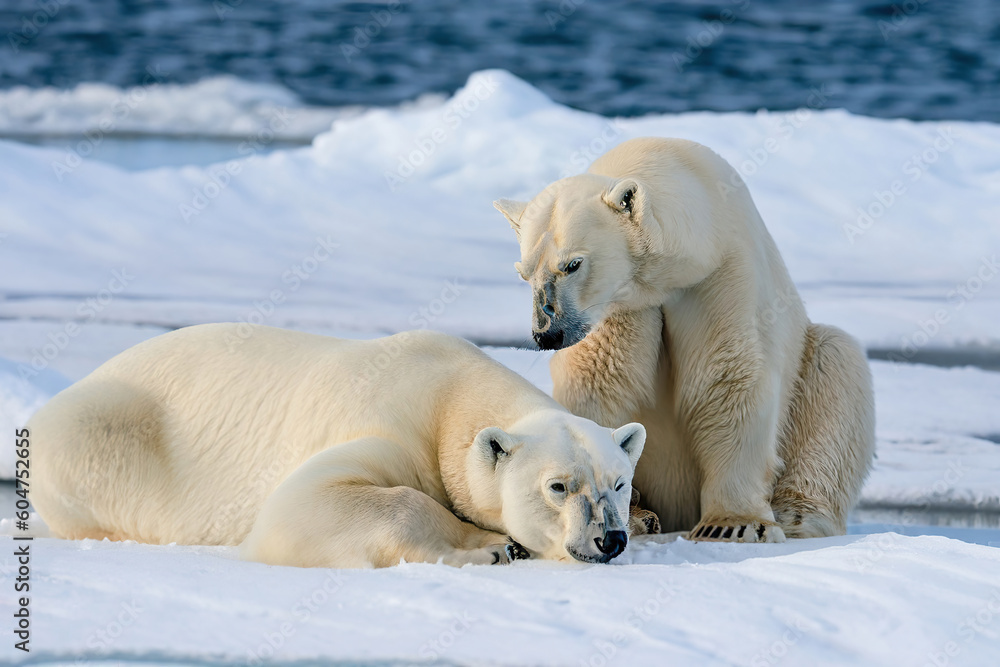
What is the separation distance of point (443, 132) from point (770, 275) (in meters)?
7.99

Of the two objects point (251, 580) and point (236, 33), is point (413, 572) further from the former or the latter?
point (236, 33)

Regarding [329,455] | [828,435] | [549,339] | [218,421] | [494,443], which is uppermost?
[549,339]

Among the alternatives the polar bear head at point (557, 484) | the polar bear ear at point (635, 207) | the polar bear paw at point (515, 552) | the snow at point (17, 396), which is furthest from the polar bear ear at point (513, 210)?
the snow at point (17, 396)

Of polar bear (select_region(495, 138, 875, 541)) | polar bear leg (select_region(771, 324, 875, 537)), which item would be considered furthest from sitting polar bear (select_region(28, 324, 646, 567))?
polar bear leg (select_region(771, 324, 875, 537))

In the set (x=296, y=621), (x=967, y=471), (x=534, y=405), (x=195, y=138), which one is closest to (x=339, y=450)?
(x=534, y=405)

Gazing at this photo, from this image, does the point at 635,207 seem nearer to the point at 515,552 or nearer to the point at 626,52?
the point at 515,552

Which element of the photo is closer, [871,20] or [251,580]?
[251,580]

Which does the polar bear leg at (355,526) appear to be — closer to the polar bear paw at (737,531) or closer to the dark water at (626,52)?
the polar bear paw at (737,531)

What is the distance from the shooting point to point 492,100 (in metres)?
11.9

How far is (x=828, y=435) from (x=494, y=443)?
1.58 meters

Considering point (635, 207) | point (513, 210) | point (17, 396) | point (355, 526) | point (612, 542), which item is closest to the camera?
point (612, 542)

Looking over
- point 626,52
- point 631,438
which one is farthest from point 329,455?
point 626,52

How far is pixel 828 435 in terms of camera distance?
4152 mm

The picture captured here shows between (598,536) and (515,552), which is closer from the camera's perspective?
(598,536)
